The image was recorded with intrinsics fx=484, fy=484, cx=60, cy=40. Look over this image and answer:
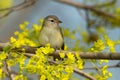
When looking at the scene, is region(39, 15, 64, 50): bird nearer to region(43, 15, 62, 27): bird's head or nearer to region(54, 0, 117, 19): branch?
region(43, 15, 62, 27): bird's head

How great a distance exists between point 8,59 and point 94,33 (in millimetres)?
2597

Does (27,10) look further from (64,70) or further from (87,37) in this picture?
(64,70)

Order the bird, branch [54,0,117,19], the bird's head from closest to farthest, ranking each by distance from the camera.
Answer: the bird < the bird's head < branch [54,0,117,19]

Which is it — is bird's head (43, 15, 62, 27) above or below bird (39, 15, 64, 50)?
above

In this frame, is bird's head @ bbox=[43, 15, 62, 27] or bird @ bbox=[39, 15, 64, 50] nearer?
bird @ bbox=[39, 15, 64, 50]

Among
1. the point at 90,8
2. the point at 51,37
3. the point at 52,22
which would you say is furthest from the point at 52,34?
the point at 90,8

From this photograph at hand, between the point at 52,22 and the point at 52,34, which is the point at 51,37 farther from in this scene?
the point at 52,22

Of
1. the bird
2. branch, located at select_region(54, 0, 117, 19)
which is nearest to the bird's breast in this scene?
the bird

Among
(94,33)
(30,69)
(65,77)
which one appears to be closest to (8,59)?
(30,69)

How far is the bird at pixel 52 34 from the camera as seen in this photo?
187 inches

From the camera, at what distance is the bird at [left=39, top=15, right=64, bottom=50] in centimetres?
474

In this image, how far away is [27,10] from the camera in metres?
8.21

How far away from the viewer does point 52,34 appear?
4.95 m

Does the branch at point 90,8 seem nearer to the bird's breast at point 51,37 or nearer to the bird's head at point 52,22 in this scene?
the bird's head at point 52,22
